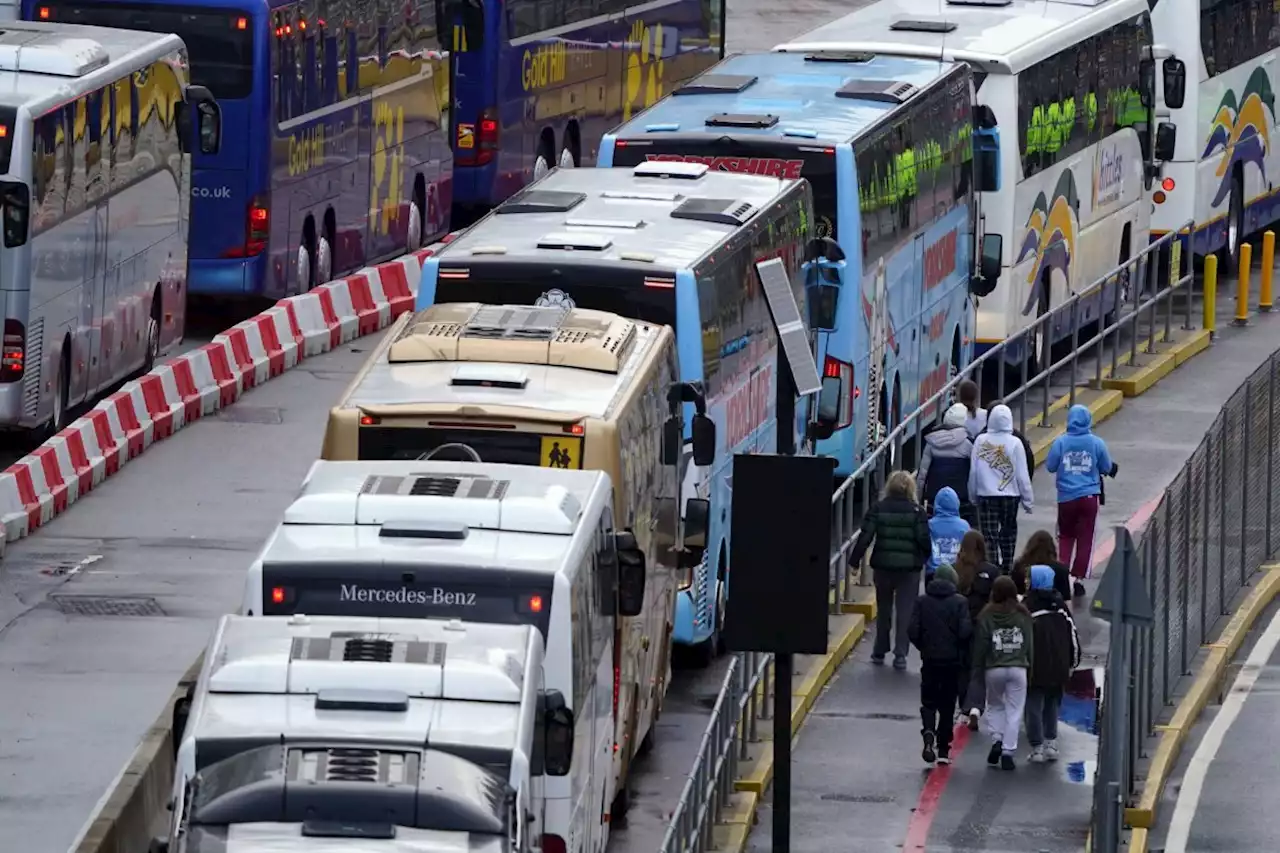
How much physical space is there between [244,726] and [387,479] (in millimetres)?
2796

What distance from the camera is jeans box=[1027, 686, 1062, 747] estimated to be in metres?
21.2

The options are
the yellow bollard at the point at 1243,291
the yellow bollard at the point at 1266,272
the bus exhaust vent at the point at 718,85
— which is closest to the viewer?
the bus exhaust vent at the point at 718,85

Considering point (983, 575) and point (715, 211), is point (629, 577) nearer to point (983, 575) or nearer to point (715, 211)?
point (983, 575)

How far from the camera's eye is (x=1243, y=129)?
140 ft

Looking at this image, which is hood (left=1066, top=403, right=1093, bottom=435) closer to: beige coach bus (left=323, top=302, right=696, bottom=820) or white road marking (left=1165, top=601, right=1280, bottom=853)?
white road marking (left=1165, top=601, right=1280, bottom=853)

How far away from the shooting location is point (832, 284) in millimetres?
26391

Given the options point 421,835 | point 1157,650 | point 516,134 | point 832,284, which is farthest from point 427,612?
point 516,134

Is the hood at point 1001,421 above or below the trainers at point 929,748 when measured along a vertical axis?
above

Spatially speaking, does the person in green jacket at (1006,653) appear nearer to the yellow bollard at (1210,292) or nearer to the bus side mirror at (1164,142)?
the yellow bollard at (1210,292)

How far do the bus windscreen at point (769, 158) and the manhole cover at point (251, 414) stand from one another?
5337 mm

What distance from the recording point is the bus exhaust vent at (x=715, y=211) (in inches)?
928

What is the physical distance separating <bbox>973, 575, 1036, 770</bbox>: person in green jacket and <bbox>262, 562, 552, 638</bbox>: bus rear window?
16.5 feet

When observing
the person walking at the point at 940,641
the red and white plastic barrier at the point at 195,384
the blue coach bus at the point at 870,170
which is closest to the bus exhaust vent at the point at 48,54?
the red and white plastic barrier at the point at 195,384

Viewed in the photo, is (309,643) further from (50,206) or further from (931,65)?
(931,65)
